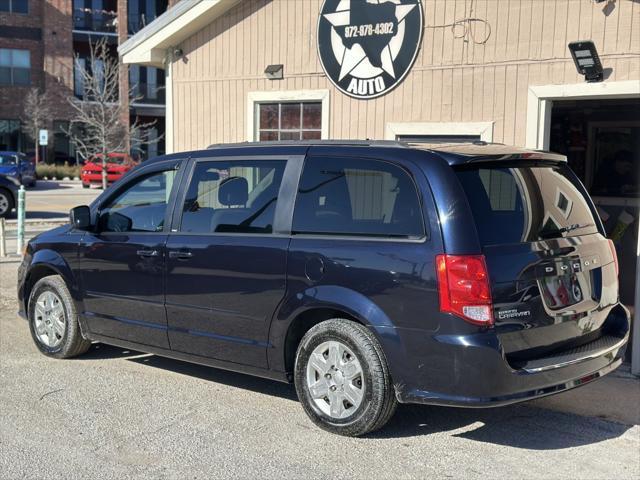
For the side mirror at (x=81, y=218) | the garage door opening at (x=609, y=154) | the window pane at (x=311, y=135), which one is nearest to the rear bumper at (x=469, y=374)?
the side mirror at (x=81, y=218)

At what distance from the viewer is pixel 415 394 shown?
14.5ft

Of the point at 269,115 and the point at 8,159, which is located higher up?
the point at 269,115

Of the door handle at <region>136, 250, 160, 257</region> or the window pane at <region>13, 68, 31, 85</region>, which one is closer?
the door handle at <region>136, 250, 160, 257</region>

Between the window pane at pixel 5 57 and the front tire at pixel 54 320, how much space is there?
36267 millimetres

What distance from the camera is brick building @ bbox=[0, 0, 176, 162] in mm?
39375

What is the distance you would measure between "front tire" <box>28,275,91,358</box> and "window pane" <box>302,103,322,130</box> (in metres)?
4.13

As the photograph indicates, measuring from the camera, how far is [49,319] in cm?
656

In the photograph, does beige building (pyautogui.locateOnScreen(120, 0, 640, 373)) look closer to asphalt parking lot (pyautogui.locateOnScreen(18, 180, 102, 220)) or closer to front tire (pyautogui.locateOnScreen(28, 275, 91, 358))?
front tire (pyautogui.locateOnScreen(28, 275, 91, 358))

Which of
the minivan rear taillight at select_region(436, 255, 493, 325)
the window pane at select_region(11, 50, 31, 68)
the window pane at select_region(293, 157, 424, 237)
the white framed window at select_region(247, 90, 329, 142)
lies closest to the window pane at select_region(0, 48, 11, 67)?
the window pane at select_region(11, 50, 31, 68)

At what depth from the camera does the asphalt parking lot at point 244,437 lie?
4344 mm

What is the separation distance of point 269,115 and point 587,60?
Answer: 163 inches

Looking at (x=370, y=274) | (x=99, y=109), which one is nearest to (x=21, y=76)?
(x=99, y=109)

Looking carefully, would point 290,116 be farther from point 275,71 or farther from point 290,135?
point 275,71

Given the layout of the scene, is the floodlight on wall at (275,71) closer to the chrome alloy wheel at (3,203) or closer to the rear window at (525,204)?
the rear window at (525,204)
